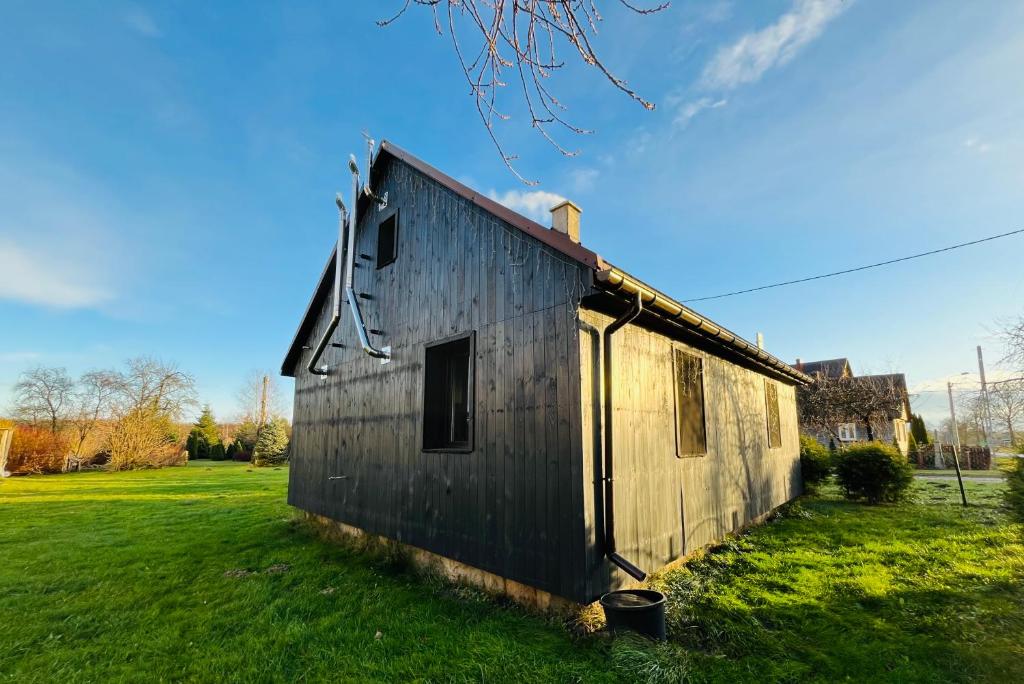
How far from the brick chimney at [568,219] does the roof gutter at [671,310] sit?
3.76ft

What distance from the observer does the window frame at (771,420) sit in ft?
28.3

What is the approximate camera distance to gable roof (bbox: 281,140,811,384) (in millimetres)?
3781

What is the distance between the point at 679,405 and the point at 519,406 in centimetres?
228

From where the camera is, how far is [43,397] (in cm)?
2245

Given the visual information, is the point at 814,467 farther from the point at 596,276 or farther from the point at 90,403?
the point at 90,403

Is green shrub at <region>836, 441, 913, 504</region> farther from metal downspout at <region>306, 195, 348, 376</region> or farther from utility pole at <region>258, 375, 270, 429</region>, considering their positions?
utility pole at <region>258, 375, 270, 429</region>

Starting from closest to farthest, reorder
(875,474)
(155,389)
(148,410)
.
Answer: (875,474) → (148,410) → (155,389)

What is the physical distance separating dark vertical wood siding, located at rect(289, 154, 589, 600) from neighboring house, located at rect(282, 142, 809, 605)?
0.07 feet

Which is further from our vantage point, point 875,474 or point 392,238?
point 875,474

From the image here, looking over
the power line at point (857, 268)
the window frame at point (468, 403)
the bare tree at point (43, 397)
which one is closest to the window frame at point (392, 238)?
the window frame at point (468, 403)

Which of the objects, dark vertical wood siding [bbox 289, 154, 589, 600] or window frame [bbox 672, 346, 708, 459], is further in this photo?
window frame [bbox 672, 346, 708, 459]

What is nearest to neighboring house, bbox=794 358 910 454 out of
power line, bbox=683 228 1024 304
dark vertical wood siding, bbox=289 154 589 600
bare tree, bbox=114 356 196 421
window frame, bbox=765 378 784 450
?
power line, bbox=683 228 1024 304

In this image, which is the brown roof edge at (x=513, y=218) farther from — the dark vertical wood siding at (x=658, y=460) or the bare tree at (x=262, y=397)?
the bare tree at (x=262, y=397)

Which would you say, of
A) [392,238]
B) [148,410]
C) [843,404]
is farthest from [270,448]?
[843,404]
